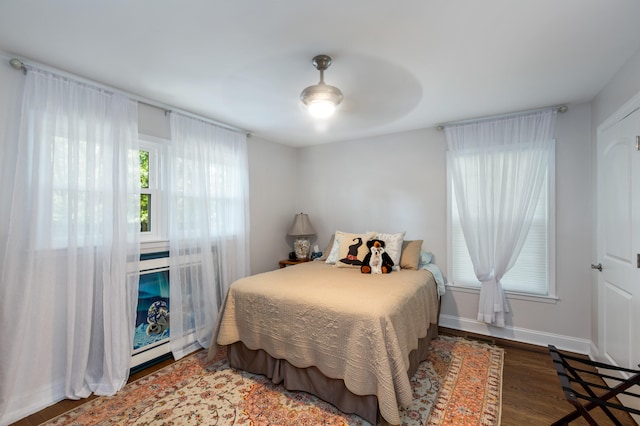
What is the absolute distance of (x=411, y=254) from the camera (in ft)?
10.4

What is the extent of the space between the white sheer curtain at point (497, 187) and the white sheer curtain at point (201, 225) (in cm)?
254

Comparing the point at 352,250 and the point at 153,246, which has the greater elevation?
the point at 153,246

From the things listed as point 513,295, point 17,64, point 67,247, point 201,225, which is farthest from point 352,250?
point 17,64

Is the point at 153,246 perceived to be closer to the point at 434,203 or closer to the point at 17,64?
the point at 17,64

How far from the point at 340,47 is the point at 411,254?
2187 millimetres

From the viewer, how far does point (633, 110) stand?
1.92 m

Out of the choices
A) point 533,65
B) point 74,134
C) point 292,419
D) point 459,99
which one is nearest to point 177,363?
point 292,419

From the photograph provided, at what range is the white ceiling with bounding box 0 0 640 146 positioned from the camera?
1.51 metres

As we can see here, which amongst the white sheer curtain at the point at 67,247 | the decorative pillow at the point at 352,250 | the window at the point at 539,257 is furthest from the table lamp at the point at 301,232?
the window at the point at 539,257

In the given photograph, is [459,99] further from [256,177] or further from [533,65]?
[256,177]

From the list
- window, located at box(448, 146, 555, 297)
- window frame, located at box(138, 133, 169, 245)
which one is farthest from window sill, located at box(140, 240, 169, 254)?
window, located at box(448, 146, 555, 297)

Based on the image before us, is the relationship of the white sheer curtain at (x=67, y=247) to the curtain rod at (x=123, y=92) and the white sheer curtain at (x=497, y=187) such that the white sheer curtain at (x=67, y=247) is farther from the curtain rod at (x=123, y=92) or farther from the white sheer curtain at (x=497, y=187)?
the white sheer curtain at (x=497, y=187)

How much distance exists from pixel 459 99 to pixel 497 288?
1.93 meters

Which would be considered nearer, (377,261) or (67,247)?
(67,247)
